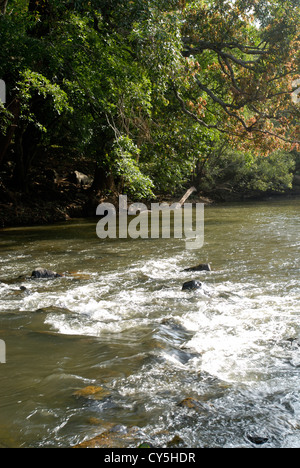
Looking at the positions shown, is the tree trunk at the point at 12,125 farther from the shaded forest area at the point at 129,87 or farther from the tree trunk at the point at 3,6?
the tree trunk at the point at 3,6

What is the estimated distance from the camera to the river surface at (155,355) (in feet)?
8.05

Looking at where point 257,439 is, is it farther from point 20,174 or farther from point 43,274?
point 20,174

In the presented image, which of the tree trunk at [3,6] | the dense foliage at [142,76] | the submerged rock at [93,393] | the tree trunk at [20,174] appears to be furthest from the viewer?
the tree trunk at [20,174]

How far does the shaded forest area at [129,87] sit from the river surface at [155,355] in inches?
207

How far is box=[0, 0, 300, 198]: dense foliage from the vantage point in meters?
9.22

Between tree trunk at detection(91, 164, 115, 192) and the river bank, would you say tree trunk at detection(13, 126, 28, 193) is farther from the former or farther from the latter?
tree trunk at detection(91, 164, 115, 192)

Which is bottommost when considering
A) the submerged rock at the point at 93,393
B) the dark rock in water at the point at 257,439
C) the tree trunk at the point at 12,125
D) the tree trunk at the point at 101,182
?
the dark rock in water at the point at 257,439

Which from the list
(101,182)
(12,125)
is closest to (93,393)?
(12,125)

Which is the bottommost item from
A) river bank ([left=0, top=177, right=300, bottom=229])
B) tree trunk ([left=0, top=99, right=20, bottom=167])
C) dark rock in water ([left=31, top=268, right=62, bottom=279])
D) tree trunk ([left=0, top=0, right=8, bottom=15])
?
dark rock in water ([left=31, top=268, right=62, bottom=279])

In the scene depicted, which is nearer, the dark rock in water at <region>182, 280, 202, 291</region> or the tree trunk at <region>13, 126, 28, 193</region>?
the dark rock in water at <region>182, 280, 202, 291</region>

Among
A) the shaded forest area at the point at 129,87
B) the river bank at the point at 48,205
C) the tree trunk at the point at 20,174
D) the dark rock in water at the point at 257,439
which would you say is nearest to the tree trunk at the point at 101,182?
the shaded forest area at the point at 129,87

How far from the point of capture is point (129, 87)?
10.7 meters

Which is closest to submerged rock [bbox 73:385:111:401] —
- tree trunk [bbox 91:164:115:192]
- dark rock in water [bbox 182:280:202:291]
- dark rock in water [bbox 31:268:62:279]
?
dark rock in water [bbox 182:280:202:291]

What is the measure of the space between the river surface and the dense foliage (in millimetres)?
5199
